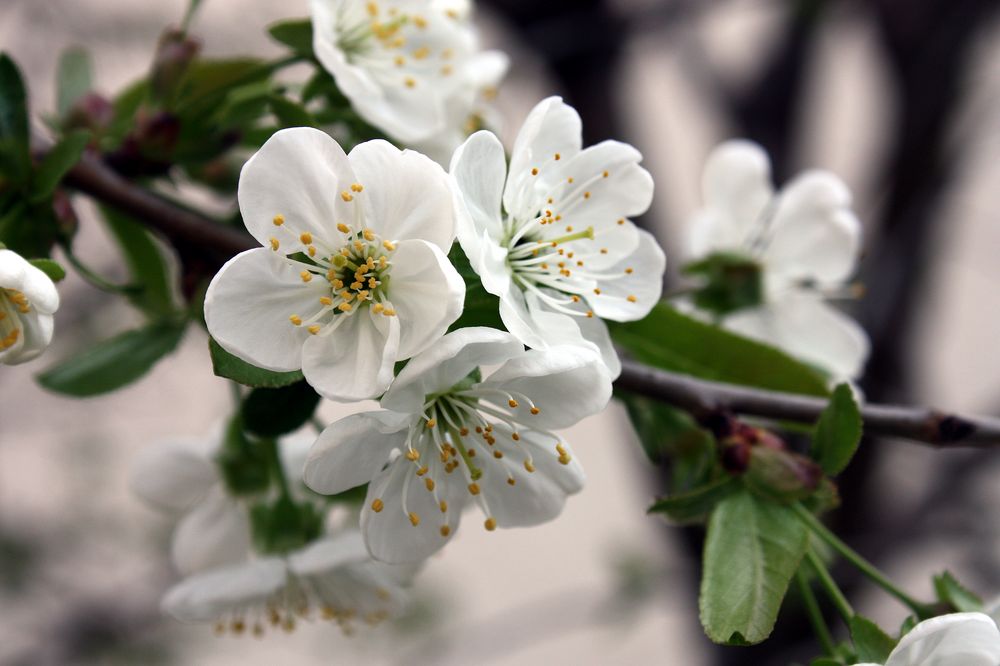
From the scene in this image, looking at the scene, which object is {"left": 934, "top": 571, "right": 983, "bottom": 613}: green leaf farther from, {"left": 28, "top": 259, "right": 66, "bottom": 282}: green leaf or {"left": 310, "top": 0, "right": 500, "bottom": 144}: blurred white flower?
{"left": 28, "top": 259, "right": 66, "bottom": 282}: green leaf

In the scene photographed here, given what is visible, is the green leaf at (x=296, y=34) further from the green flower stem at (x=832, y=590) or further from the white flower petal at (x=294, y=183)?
the green flower stem at (x=832, y=590)

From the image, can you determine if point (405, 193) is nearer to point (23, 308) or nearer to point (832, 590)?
point (23, 308)

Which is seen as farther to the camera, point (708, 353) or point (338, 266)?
point (708, 353)

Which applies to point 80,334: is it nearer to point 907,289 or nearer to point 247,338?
point 247,338

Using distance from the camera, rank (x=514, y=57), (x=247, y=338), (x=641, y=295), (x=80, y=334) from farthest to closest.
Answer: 1. (x=514, y=57)
2. (x=80, y=334)
3. (x=641, y=295)
4. (x=247, y=338)

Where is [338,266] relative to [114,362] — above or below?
above

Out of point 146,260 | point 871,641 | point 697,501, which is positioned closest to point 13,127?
point 146,260

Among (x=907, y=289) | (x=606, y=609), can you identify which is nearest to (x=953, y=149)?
(x=907, y=289)

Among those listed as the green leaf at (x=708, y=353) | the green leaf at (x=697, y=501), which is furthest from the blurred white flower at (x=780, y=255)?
the green leaf at (x=697, y=501)
